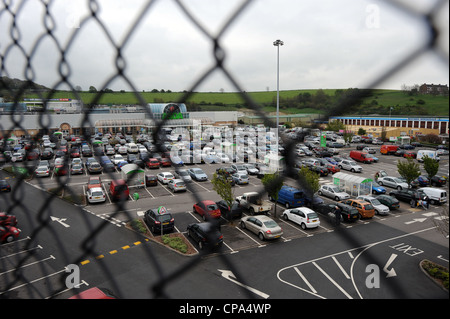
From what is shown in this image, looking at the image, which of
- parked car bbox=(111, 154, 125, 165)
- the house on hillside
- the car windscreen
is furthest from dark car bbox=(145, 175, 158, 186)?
the house on hillside

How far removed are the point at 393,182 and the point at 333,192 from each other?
3428mm

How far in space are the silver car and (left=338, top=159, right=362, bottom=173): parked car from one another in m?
8.40

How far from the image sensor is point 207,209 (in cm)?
126

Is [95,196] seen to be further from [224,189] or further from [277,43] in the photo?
[277,43]

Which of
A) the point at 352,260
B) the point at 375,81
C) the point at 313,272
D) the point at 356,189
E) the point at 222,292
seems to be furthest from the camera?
the point at 356,189

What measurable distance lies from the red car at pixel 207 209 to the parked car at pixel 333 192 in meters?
4.46

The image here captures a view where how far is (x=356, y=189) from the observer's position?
10.4 meters

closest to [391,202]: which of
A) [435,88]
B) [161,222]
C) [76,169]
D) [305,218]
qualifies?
[305,218]

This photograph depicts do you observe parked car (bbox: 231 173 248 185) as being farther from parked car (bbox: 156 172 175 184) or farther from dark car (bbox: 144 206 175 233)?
dark car (bbox: 144 206 175 233)

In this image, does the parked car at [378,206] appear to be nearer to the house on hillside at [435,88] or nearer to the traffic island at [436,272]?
the traffic island at [436,272]
